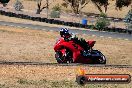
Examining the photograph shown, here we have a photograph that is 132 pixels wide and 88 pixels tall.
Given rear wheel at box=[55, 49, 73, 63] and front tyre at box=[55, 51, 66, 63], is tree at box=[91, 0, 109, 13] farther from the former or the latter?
rear wheel at box=[55, 49, 73, 63]

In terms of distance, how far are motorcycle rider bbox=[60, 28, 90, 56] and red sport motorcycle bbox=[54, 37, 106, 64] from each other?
0.12 metres

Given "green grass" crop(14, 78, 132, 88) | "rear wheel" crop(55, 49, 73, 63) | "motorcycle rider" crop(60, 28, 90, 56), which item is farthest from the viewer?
"rear wheel" crop(55, 49, 73, 63)

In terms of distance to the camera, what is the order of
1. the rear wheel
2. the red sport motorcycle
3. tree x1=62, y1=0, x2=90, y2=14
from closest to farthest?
the red sport motorcycle, the rear wheel, tree x1=62, y1=0, x2=90, y2=14

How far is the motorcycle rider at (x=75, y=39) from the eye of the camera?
21969mm

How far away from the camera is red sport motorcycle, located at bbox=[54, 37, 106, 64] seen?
22.2 meters

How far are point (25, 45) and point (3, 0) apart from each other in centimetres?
5528

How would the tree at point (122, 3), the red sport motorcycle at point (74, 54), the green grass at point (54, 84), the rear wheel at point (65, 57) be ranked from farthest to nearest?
the tree at point (122, 3) → the rear wheel at point (65, 57) → the red sport motorcycle at point (74, 54) → the green grass at point (54, 84)

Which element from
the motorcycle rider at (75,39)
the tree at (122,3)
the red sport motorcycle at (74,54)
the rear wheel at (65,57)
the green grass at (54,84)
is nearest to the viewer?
the green grass at (54,84)

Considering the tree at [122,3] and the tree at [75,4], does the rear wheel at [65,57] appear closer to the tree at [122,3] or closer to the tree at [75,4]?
the tree at [75,4]

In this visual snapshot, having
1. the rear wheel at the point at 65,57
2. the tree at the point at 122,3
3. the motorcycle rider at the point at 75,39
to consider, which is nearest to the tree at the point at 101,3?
the tree at the point at 122,3

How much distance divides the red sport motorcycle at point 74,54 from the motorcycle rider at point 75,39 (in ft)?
0.39

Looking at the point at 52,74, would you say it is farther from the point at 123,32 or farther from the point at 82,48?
the point at 123,32

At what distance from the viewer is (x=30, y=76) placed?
17.0 metres

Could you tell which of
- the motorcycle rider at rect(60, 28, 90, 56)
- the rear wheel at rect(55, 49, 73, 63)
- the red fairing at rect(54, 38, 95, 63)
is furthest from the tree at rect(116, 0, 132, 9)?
the rear wheel at rect(55, 49, 73, 63)
